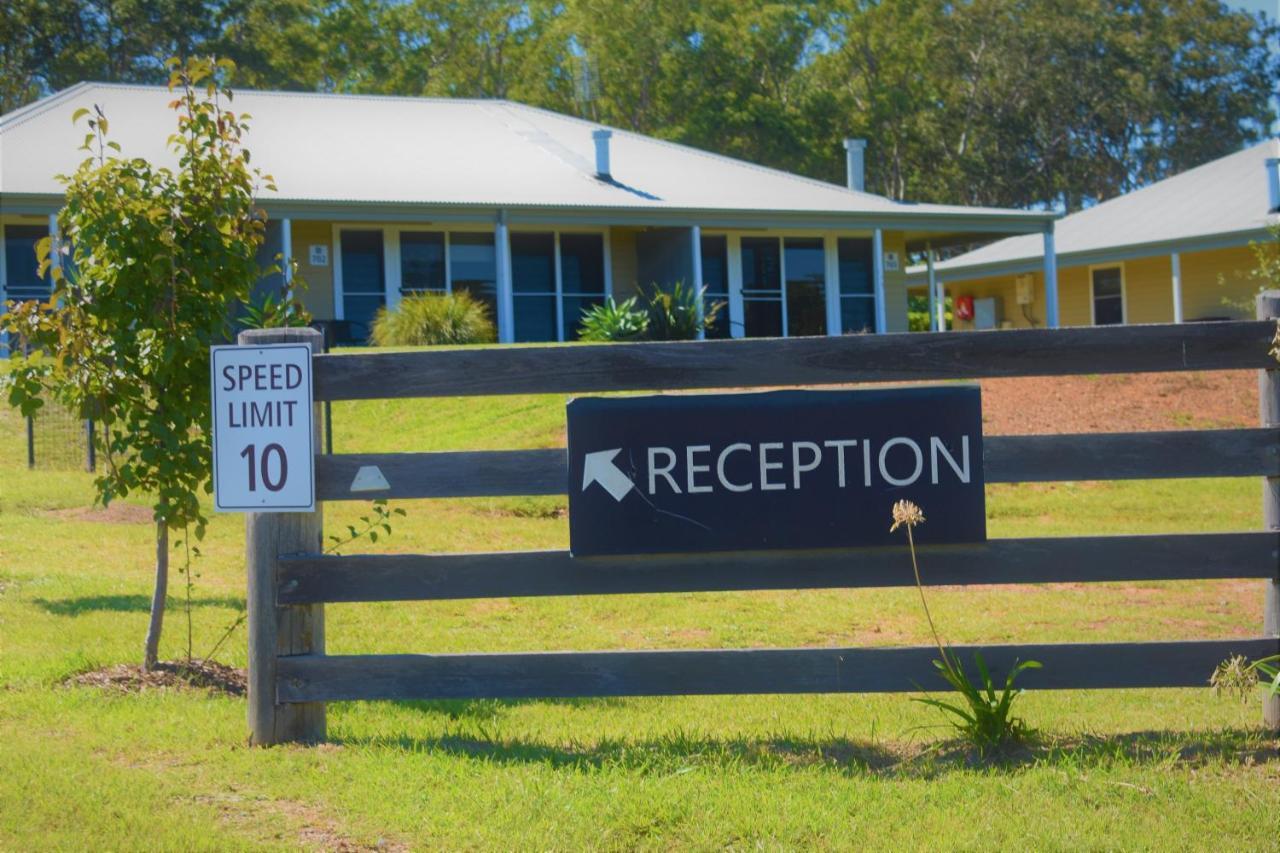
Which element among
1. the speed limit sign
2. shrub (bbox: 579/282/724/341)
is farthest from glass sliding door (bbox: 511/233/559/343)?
the speed limit sign

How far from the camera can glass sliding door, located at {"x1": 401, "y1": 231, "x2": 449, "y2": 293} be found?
959 inches

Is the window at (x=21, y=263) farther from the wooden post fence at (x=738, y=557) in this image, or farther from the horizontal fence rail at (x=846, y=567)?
the horizontal fence rail at (x=846, y=567)

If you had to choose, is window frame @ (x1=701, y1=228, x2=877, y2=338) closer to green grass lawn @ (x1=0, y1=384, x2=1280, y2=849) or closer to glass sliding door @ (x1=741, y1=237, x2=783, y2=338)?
glass sliding door @ (x1=741, y1=237, x2=783, y2=338)

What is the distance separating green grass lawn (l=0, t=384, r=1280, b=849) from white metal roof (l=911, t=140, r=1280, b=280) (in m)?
21.3

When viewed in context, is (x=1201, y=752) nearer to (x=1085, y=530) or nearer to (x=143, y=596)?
(x=143, y=596)

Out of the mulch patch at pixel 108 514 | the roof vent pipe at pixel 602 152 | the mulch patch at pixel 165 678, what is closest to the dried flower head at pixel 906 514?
the mulch patch at pixel 165 678

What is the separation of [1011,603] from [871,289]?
17827 millimetres

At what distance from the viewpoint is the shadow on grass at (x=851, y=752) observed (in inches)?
184

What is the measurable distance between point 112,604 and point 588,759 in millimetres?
4536

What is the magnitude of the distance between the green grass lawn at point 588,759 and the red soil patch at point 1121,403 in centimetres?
700

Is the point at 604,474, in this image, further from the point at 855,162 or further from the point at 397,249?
the point at 855,162

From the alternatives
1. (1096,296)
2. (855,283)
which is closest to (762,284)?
(855,283)

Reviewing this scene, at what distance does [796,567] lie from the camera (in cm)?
493

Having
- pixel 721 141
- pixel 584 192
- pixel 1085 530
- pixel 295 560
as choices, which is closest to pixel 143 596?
pixel 295 560
